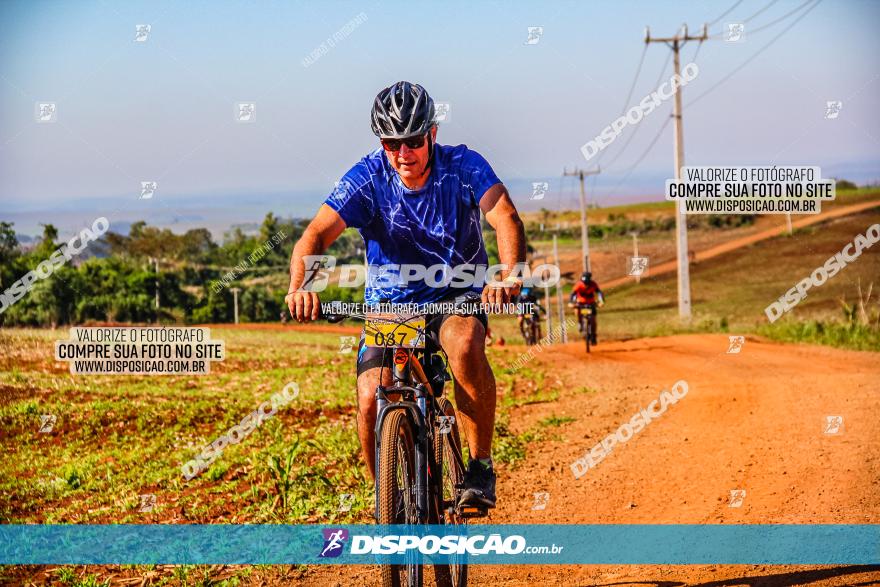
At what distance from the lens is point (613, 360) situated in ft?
72.8

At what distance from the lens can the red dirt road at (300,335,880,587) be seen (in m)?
6.73

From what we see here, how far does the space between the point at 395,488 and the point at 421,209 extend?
168cm

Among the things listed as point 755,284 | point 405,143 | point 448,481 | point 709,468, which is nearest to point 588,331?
point 709,468

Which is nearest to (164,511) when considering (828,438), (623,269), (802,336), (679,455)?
(679,455)

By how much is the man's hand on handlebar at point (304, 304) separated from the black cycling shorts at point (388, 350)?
1.38ft

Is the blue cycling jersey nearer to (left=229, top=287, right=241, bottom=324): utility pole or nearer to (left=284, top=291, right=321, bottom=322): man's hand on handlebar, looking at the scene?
(left=284, top=291, right=321, bottom=322): man's hand on handlebar

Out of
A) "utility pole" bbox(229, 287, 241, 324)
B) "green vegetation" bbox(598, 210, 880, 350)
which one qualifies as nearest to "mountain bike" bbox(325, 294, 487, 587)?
"green vegetation" bbox(598, 210, 880, 350)

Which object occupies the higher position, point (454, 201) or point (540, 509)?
point (454, 201)

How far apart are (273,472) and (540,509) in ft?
8.02

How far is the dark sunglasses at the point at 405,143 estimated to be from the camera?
5.52m

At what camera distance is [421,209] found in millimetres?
5758

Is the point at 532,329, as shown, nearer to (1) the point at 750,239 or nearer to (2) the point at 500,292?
(2) the point at 500,292

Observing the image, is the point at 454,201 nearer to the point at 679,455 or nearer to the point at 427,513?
the point at 427,513

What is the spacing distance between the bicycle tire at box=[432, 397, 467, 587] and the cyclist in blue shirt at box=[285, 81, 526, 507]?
0.13 metres
